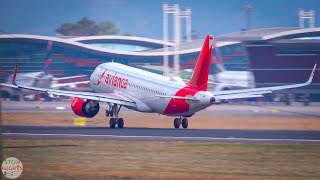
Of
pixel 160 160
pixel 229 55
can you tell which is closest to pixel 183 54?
pixel 229 55

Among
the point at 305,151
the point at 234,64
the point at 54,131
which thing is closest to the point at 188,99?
the point at 54,131

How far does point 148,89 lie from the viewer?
56.2m

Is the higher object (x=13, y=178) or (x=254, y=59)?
(x=254, y=59)

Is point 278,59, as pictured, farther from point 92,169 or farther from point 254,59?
point 92,169

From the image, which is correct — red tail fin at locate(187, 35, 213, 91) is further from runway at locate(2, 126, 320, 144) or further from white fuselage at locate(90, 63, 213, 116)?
runway at locate(2, 126, 320, 144)

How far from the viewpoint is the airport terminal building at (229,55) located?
10944 centimetres

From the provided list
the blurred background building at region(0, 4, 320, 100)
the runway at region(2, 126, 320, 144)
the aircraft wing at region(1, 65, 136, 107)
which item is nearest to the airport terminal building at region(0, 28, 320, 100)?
the blurred background building at region(0, 4, 320, 100)

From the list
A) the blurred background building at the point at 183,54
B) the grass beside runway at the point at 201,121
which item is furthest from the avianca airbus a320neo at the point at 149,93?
the blurred background building at the point at 183,54

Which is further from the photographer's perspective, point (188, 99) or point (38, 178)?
point (188, 99)

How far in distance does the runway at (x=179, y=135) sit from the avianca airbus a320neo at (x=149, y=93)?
4802 mm

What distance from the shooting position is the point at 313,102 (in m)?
97.9

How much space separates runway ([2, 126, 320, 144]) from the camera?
134 feet

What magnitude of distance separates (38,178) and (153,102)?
30882 millimetres

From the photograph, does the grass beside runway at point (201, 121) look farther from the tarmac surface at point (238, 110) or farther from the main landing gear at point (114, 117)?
the tarmac surface at point (238, 110)
